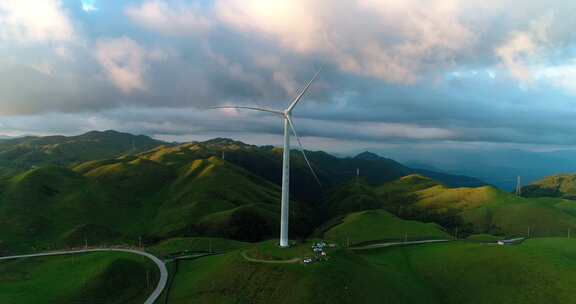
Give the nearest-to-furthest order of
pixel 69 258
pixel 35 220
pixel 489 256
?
pixel 489 256, pixel 69 258, pixel 35 220

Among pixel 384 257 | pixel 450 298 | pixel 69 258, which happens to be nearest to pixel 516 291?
pixel 450 298

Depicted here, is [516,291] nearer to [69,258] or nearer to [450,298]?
[450,298]

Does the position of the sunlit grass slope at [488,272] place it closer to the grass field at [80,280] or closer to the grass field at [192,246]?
the grass field at [192,246]

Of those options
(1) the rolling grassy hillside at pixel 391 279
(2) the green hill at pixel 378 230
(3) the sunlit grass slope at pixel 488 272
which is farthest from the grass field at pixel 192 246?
(3) the sunlit grass slope at pixel 488 272

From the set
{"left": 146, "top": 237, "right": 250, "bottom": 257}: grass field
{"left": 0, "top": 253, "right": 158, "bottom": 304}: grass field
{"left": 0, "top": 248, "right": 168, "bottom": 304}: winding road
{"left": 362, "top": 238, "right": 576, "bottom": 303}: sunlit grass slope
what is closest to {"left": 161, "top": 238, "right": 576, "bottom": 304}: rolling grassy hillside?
{"left": 362, "top": 238, "right": 576, "bottom": 303}: sunlit grass slope

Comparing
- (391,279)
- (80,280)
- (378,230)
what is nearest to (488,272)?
(391,279)

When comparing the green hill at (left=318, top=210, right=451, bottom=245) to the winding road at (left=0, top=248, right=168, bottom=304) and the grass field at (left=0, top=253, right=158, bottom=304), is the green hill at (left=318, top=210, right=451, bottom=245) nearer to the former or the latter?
the winding road at (left=0, top=248, right=168, bottom=304)

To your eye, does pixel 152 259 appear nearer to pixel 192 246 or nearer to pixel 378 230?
pixel 192 246
